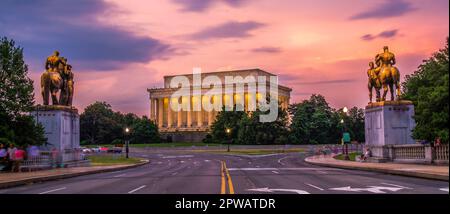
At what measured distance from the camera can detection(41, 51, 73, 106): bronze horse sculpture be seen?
41.1 m

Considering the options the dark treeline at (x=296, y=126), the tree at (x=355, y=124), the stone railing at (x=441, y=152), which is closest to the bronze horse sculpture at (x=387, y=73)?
the stone railing at (x=441, y=152)

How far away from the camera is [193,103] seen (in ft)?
519

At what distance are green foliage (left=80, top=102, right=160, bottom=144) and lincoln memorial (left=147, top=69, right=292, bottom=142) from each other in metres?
10.5

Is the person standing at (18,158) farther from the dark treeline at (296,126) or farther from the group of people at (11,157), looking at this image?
the dark treeline at (296,126)

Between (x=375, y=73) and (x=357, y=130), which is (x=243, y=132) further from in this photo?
(x=375, y=73)

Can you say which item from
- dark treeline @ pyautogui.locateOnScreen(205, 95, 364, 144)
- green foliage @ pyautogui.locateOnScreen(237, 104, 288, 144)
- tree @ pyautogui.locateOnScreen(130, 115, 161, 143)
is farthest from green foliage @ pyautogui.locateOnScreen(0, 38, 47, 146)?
tree @ pyautogui.locateOnScreen(130, 115, 161, 143)

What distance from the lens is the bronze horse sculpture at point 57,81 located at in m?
41.1

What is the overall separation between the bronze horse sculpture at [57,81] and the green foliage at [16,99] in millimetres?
4407

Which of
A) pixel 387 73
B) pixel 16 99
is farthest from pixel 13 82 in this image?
pixel 387 73

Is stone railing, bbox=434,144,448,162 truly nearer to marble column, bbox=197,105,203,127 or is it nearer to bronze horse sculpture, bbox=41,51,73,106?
bronze horse sculpture, bbox=41,51,73,106

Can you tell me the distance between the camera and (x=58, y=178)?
2927 cm

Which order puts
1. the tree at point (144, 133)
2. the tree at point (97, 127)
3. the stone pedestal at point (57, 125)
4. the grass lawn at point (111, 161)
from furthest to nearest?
1. the tree at point (97, 127)
2. the tree at point (144, 133)
3. the grass lawn at point (111, 161)
4. the stone pedestal at point (57, 125)
